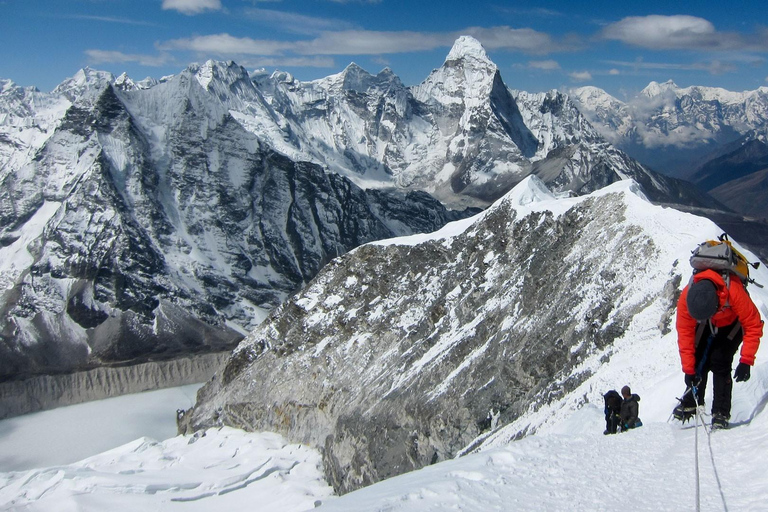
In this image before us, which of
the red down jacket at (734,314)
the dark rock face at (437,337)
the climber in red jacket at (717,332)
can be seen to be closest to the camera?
the climber in red jacket at (717,332)

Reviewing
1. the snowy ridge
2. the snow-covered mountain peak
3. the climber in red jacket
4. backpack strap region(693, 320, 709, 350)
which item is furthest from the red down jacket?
the snow-covered mountain peak

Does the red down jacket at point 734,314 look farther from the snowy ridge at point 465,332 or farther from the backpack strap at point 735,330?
the snowy ridge at point 465,332

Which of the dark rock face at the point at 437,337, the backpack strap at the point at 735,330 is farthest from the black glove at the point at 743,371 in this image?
the dark rock face at the point at 437,337

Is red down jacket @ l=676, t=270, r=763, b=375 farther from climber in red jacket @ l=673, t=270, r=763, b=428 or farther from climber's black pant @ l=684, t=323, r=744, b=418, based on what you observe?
climber's black pant @ l=684, t=323, r=744, b=418

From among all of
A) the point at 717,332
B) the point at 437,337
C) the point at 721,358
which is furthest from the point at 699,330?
the point at 437,337

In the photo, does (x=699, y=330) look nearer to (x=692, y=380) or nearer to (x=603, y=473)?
(x=692, y=380)
